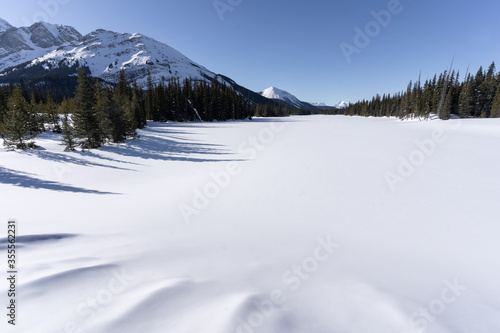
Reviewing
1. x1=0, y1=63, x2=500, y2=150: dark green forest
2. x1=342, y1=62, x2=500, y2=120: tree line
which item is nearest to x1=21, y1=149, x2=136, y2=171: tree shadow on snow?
x1=0, y1=63, x2=500, y2=150: dark green forest

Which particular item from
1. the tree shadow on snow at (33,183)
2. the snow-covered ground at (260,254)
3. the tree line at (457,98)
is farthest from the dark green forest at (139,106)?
the snow-covered ground at (260,254)

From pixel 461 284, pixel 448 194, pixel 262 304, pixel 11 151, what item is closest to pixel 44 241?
pixel 262 304

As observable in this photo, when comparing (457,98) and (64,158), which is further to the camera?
(457,98)

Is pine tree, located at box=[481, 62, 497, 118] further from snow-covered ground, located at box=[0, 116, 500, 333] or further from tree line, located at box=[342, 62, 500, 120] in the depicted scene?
snow-covered ground, located at box=[0, 116, 500, 333]

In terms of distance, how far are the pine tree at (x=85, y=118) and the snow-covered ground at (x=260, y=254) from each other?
11.1m

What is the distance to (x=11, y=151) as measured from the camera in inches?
584

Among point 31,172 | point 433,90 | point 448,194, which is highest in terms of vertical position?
point 433,90

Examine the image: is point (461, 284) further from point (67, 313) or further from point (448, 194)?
point (448, 194)

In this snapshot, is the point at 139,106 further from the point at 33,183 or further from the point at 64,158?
the point at 33,183

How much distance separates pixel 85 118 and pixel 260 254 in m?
22.7

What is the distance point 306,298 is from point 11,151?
22710mm

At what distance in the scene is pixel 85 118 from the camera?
1856cm

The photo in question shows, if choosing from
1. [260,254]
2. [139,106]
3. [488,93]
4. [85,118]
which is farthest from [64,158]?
[488,93]

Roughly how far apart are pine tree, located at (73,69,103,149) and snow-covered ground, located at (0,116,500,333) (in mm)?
11115
